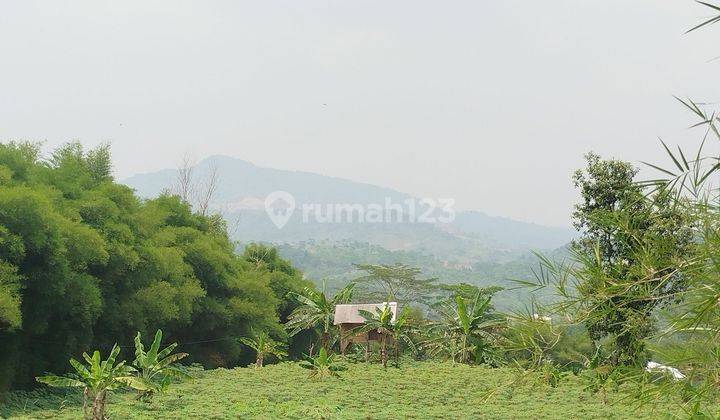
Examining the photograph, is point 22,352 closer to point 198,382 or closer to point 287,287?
point 198,382

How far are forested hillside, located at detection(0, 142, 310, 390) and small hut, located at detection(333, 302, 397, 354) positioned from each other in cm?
311

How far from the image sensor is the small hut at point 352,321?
20.6m

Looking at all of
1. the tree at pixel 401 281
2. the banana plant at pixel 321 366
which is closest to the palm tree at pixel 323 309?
the banana plant at pixel 321 366

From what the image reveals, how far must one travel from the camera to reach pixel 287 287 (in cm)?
2717

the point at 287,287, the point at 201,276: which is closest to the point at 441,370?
the point at 201,276

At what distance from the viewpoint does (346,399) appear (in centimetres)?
1359

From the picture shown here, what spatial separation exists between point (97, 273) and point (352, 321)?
327 inches

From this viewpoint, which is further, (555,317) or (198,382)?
(198,382)

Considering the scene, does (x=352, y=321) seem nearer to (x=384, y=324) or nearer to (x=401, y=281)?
(x=384, y=324)

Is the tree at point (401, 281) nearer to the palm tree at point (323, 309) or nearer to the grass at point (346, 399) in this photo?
the palm tree at point (323, 309)

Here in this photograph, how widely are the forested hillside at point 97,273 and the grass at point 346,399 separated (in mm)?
1458

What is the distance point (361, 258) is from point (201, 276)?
133 meters

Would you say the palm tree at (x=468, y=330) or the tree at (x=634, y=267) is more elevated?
the tree at (x=634, y=267)

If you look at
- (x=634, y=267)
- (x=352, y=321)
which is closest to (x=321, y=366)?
(x=352, y=321)
